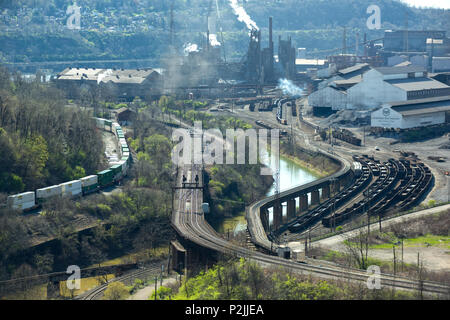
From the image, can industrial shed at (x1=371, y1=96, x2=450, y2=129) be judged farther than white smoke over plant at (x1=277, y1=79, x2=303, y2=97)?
No

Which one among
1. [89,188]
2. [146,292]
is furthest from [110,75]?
[146,292]

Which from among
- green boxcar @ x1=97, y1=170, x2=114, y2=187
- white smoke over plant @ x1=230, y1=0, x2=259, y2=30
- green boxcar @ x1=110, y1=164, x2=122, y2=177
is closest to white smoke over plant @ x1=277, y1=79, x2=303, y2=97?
green boxcar @ x1=110, y1=164, x2=122, y2=177

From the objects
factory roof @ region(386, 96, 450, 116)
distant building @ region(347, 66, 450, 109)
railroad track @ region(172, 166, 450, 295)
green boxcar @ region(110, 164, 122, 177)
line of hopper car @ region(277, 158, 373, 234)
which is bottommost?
line of hopper car @ region(277, 158, 373, 234)

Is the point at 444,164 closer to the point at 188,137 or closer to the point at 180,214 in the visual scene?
the point at 188,137

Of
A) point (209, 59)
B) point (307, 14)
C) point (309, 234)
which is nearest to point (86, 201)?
point (309, 234)

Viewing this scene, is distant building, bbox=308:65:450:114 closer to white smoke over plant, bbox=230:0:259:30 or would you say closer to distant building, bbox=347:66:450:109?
distant building, bbox=347:66:450:109
